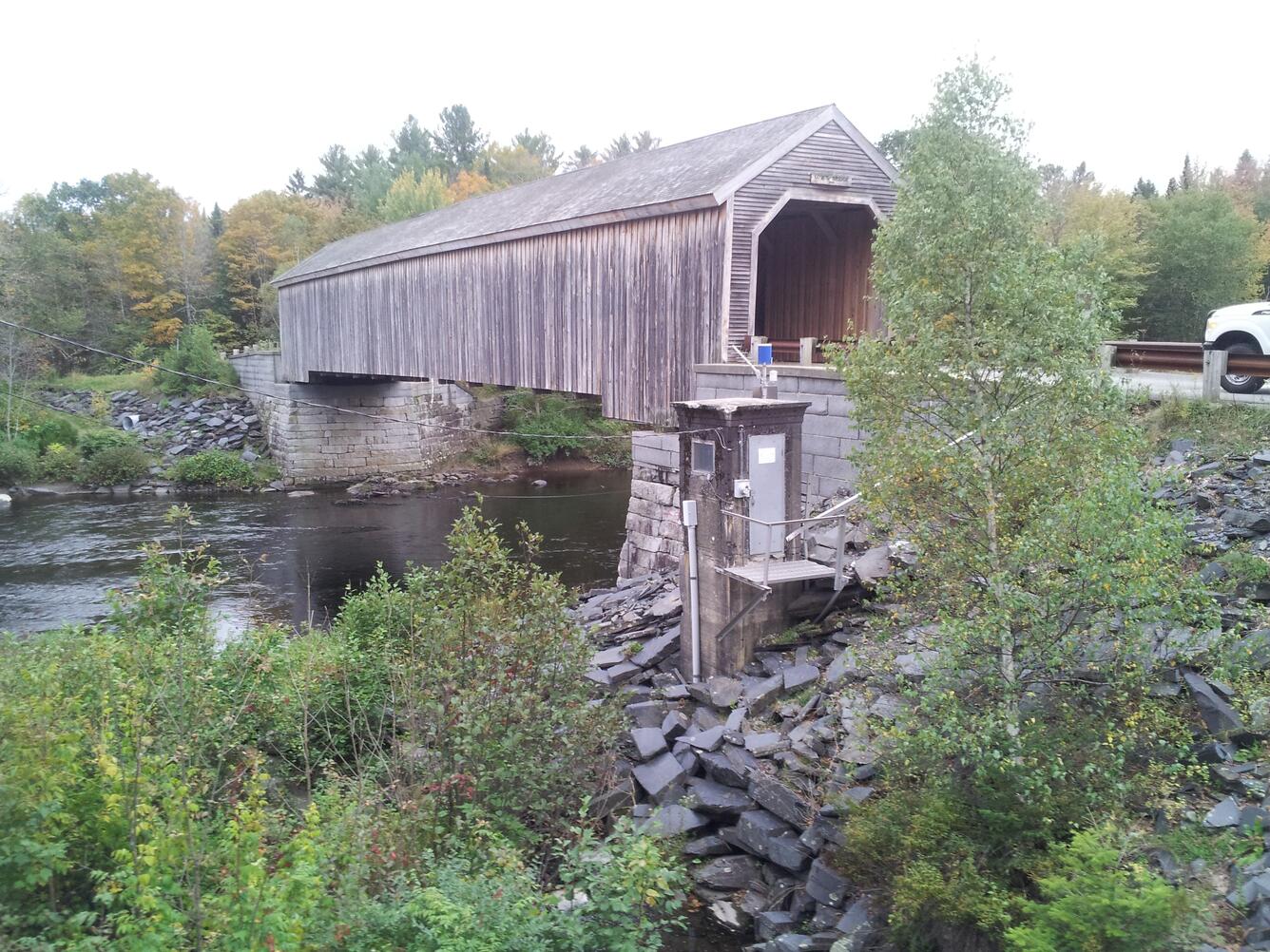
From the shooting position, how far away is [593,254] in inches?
502

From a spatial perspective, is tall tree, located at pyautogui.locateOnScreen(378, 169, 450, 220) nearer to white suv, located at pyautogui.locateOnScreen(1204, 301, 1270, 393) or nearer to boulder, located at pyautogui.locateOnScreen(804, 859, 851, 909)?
white suv, located at pyautogui.locateOnScreen(1204, 301, 1270, 393)

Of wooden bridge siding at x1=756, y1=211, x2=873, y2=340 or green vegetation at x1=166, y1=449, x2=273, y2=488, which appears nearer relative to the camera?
wooden bridge siding at x1=756, y1=211, x2=873, y2=340

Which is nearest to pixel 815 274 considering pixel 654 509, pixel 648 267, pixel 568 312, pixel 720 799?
pixel 648 267

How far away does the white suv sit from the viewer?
29.9ft

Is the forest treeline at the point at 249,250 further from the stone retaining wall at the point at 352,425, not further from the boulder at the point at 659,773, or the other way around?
the boulder at the point at 659,773

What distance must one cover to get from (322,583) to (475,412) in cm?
1517

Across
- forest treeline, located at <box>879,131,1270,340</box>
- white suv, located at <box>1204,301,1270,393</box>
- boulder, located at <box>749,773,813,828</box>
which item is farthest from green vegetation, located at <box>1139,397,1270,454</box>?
forest treeline, located at <box>879,131,1270,340</box>

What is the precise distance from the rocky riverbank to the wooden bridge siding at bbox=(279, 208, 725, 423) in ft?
13.0

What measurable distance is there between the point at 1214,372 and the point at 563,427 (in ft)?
74.4

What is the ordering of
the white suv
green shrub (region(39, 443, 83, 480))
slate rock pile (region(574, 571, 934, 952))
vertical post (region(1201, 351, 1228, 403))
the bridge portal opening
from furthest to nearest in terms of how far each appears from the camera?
green shrub (region(39, 443, 83, 480)) → the bridge portal opening → the white suv → vertical post (region(1201, 351, 1228, 403)) → slate rock pile (region(574, 571, 934, 952))

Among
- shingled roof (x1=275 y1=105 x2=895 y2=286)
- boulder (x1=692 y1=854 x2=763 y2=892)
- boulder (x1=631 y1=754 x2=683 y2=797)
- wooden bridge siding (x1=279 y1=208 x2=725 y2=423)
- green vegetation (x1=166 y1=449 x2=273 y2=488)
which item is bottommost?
boulder (x1=692 y1=854 x2=763 y2=892)

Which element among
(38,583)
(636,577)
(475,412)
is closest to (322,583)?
(38,583)

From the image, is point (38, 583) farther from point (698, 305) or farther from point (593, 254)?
point (698, 305)

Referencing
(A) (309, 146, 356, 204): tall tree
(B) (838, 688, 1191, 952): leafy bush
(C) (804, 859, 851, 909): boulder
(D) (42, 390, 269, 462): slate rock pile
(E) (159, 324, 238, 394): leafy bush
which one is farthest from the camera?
(A) (309, 146, 356, 204): tall tree
